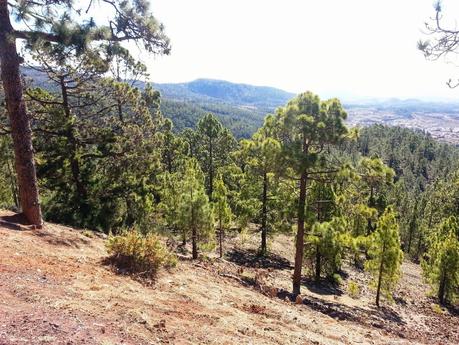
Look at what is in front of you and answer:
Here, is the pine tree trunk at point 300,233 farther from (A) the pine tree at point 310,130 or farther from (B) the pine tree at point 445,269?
(B) the pine tree at point 445,269

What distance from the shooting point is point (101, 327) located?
5910 millimetres

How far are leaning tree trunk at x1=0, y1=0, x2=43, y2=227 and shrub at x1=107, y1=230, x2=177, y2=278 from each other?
2632 mm

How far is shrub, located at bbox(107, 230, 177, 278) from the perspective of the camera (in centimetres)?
969

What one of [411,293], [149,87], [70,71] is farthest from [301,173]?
[411,293]

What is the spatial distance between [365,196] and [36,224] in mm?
36237

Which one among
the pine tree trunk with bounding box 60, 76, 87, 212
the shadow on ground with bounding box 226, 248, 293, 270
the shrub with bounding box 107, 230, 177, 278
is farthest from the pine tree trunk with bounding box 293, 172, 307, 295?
the pine tree trunk with bounding box 60, 76, 87, 212

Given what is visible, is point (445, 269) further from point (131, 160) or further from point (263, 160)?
point (131, 160)

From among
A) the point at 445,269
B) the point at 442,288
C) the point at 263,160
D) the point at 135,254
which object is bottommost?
the point at 442,288

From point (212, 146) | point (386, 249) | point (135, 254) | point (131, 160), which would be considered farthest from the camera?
point (212, 146)

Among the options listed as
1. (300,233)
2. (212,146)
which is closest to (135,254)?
(300,233)

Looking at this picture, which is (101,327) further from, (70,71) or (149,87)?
(149,87)

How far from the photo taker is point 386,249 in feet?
63.8

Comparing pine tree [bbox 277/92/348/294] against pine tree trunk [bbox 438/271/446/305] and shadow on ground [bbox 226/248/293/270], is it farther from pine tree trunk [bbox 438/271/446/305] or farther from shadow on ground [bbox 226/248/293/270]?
pine tree trunk [bbox 438/271/446/305]

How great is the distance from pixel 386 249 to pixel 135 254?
46.3ft
